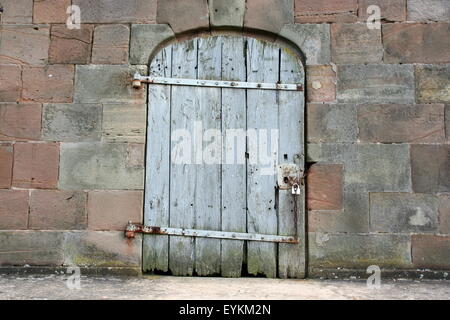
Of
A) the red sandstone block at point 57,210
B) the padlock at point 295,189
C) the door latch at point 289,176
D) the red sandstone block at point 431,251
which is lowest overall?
the red sandstone block at point 431,251

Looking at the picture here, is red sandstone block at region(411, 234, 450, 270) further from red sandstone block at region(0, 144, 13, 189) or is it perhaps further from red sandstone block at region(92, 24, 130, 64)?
red sandstone block at region(0, 144, 13, 189)

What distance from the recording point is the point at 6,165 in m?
3.96

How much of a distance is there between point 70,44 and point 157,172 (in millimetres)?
1297

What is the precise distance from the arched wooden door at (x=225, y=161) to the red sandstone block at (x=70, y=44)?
59 cm

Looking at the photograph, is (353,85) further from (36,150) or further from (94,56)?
(36,150)

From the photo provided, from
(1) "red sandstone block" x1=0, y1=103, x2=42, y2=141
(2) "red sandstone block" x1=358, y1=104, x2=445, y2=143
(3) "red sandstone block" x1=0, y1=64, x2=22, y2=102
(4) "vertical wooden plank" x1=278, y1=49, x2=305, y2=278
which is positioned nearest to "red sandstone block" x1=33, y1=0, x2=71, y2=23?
(3) "red sandstone block" x1=0, y1=64, x2=22, y2=102

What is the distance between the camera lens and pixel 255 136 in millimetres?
4035

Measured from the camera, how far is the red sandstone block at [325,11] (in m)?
→ 4.10

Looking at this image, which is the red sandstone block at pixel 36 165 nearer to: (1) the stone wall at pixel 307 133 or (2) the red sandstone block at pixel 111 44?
(1) the stone wall at pixel 307 133

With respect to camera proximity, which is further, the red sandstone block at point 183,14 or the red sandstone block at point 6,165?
the red sandstone block at point 183,14

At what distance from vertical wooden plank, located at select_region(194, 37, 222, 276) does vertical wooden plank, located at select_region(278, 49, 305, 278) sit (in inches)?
20.3

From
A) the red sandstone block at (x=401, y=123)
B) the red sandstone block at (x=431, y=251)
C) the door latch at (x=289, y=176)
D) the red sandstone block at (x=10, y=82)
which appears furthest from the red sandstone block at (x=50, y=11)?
the red sandstone block at (x=431, y=251)

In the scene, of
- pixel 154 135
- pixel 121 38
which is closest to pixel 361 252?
pixel 154 135
